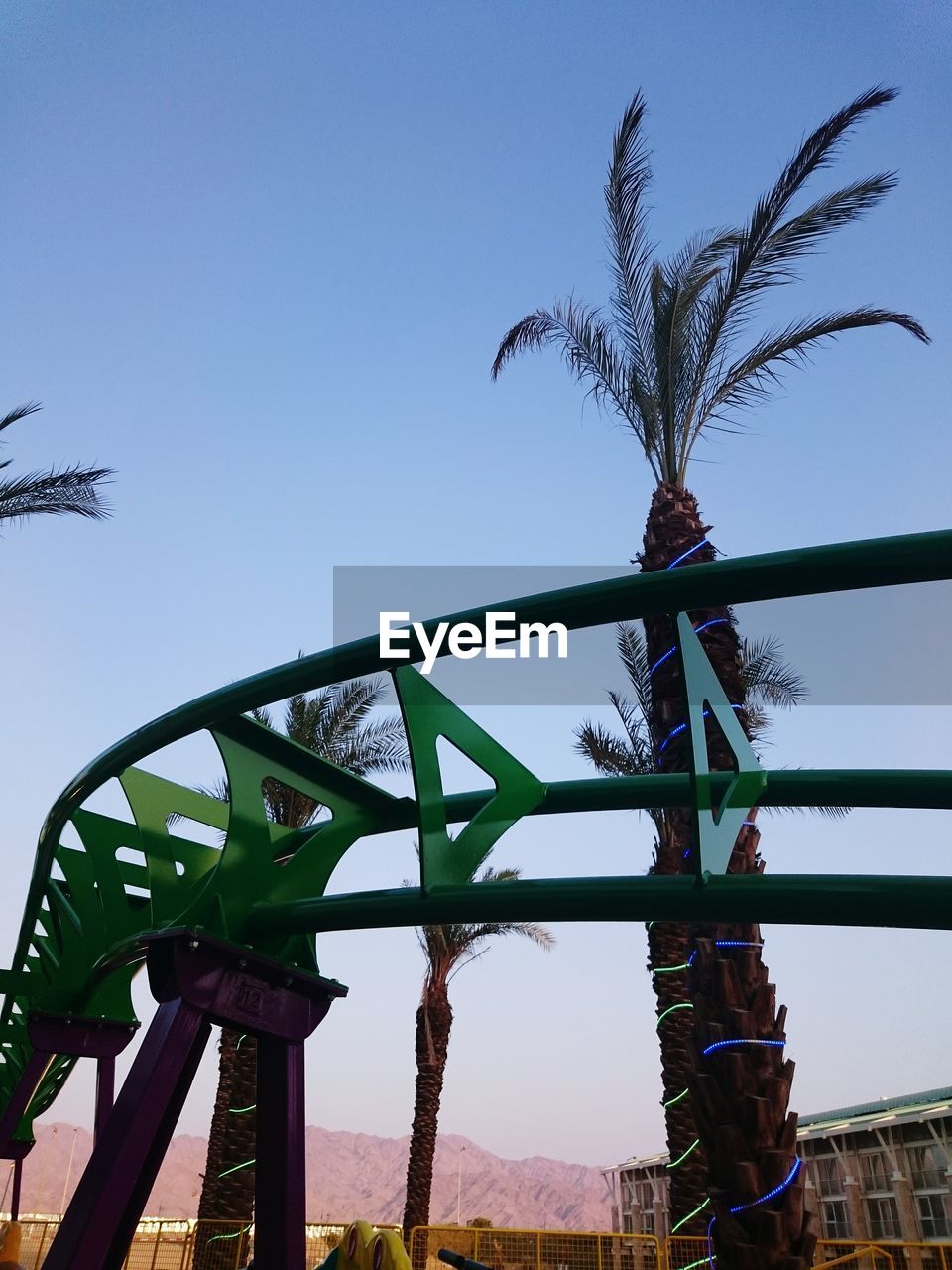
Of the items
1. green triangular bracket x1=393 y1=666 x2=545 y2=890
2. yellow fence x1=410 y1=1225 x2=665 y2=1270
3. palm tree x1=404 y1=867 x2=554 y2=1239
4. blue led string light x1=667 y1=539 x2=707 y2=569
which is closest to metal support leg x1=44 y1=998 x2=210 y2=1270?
green triangular bracket x1=393 y1=666 x2=545 y2=890

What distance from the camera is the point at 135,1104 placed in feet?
13.7

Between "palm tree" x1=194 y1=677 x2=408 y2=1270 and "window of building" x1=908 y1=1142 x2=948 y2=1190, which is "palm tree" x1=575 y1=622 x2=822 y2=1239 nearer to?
"palm tree" x1=194 y1=677 x2=408 y2=1270

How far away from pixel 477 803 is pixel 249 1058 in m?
12.7

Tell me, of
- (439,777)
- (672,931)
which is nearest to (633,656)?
(672,931)

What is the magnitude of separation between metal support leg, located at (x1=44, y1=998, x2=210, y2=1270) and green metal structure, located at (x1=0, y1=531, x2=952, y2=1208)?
0.41m

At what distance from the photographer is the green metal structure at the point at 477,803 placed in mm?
3871

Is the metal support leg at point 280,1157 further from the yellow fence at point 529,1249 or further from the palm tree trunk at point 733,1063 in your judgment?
the yellow fence at point 529,1249

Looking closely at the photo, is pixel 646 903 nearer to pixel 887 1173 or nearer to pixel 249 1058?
pixel 249 1058

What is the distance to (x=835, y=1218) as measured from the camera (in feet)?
109

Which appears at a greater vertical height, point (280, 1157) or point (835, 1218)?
point (280, 1157)

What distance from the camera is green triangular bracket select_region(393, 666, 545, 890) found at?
14.7ft

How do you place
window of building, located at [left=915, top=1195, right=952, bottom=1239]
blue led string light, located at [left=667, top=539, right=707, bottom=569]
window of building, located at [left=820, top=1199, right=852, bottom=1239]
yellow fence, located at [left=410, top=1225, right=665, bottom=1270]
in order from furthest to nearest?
window of building, located at [left=820, top=1199, right=852, bottom=1239], window of building, located at [left=915, top=1195, right=952, bottom=1239], yellow fence, located at [left=410, top=1225, right=665, bottom=1270], blue led string light, located at [left=667, top=539, right=707, bottom=569]

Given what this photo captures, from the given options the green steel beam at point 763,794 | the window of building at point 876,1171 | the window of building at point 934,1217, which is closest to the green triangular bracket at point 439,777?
the green steel beam at point 763,794

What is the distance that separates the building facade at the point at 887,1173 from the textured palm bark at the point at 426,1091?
6.15 meters
